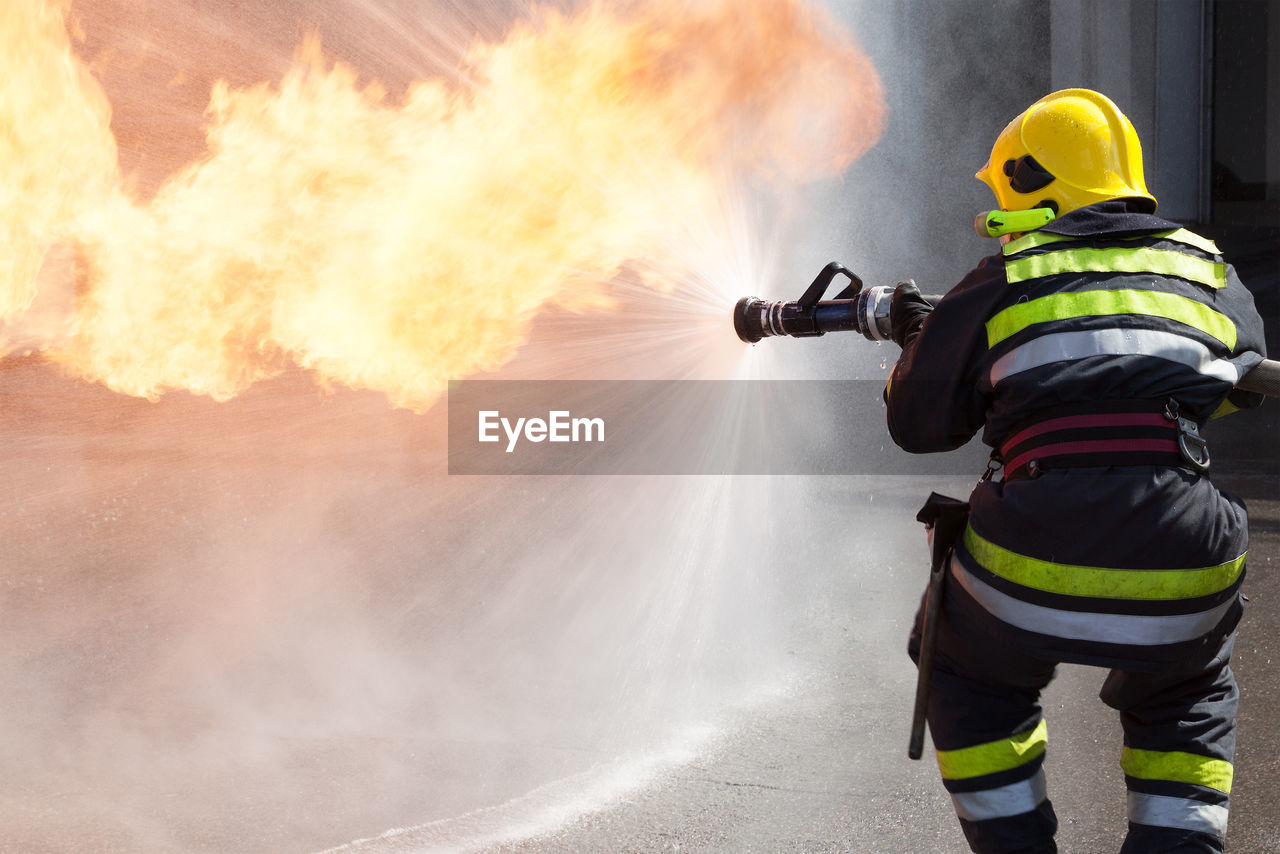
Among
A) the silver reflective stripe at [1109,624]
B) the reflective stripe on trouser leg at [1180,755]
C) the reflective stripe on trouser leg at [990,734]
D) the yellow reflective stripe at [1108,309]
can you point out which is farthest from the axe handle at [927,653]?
the yellow reflective stripe at [1108,309]

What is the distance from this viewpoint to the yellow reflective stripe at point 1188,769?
1.96 meters

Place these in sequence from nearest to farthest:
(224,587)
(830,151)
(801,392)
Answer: (224,587) < (830,151) < (801,392)

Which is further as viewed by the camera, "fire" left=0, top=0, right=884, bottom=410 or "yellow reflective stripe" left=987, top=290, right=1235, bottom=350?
"fire" left=0, top=0, right=884, bottom=410

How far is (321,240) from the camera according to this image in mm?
4188

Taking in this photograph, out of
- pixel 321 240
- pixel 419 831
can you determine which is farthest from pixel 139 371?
pixel 419 831

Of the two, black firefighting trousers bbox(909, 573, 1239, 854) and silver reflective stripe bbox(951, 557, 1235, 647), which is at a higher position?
silver reflective stripe bbox(951, 557, 1235, 647)

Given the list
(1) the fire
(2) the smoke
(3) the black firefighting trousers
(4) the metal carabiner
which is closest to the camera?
(4) the metal carabiner

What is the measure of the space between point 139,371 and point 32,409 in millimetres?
5680

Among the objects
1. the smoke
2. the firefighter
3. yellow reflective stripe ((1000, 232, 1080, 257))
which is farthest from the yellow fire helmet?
the smoke

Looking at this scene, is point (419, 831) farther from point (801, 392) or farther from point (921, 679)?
point (801, 392)

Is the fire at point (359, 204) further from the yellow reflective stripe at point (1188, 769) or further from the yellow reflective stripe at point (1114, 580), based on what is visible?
the yellow reflective stripe at point (1188, 769)

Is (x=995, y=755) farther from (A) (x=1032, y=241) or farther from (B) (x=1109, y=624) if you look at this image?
(A) (x=1032, y=241)

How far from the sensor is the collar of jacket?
1.96 meters

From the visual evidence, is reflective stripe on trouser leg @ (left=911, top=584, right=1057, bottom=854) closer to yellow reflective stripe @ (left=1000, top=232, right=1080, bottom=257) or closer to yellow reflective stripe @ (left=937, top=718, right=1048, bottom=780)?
yellow reflective stripe @ (left=937, top=718, right=1048, bottom=780)
